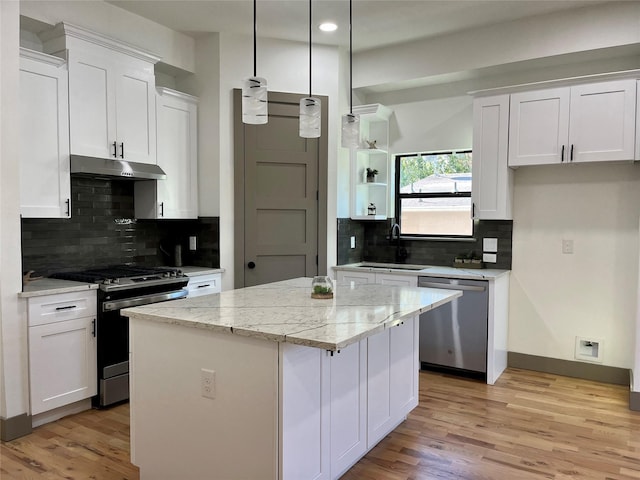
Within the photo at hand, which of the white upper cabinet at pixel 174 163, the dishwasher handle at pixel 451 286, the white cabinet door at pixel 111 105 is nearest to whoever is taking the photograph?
the white cabinet door at pixel 111 105

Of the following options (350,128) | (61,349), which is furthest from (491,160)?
(61,349)

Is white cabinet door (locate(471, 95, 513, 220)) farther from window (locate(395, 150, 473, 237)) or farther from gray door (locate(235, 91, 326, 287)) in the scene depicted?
gray door (locate(235, 91, 326, 287))

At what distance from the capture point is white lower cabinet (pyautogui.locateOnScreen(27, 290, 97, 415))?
116 inches

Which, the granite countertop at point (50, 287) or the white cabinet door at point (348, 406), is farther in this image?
the granite countertop at point (50, 287)

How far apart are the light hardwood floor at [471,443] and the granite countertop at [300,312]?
0.89 meters

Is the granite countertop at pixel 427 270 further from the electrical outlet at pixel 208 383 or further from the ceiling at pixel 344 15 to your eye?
the electrical outlet at pixel 208 383

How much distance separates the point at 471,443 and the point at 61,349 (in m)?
2.61

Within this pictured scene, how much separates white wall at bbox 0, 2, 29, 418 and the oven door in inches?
19.6

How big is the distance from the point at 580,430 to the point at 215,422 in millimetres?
2344

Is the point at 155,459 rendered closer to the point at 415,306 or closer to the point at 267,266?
the point at 415,306

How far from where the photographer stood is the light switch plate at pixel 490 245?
4.40 meters

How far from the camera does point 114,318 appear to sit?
11.0ft

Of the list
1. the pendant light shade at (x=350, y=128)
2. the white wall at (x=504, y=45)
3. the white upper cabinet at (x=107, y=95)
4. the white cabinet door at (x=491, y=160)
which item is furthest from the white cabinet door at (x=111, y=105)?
the white cabinet door at (x=491, y=160)

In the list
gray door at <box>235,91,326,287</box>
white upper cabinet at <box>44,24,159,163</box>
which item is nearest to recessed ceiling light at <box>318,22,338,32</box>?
gray door at <box>235,91,326,287</box>
